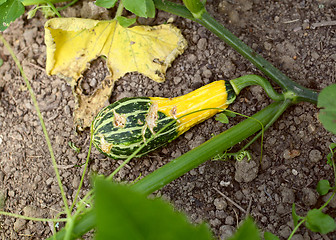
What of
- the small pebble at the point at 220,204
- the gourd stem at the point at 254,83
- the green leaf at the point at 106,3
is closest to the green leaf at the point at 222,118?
the gourd stem at the point at 254,83

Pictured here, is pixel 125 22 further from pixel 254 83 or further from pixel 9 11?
pixel 254 83

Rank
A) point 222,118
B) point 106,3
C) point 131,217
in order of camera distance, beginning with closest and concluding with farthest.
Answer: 1. point 131,217
2. point 106,3
3. point 222,118

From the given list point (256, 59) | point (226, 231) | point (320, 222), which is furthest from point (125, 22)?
point (320, 222)

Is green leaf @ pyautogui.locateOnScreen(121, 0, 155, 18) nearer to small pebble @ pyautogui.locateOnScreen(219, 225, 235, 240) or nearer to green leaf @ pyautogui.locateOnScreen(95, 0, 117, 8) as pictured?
green leaf @ pyautogui.locateOnScreen(95, 0, 117, 8)

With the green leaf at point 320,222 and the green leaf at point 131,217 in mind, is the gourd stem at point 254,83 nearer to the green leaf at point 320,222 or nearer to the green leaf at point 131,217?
the green leaf at point 320,222

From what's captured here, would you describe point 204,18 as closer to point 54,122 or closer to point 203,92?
point 203,92
